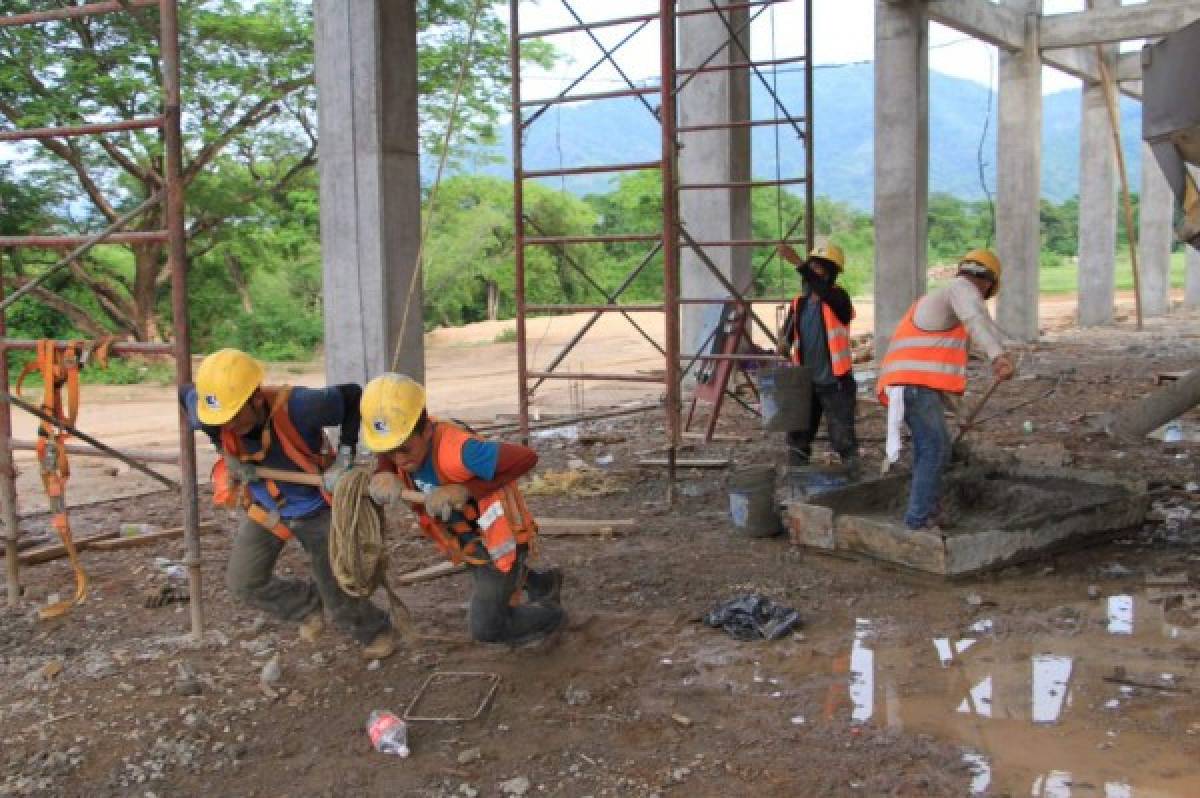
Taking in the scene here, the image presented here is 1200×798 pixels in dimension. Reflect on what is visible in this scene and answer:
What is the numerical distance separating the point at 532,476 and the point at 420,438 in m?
4.67

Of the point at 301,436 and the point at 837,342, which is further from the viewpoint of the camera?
the point at 837,342

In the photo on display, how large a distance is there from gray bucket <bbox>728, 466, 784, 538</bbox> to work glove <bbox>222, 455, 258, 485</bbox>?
317 centimetres

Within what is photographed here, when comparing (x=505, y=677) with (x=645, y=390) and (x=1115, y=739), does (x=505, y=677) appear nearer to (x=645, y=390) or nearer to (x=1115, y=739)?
(x=1115, y=739)

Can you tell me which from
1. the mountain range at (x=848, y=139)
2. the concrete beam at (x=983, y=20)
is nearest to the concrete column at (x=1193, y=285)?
the concrete beam at (x=983, y=20)

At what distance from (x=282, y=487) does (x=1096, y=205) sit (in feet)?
71.2

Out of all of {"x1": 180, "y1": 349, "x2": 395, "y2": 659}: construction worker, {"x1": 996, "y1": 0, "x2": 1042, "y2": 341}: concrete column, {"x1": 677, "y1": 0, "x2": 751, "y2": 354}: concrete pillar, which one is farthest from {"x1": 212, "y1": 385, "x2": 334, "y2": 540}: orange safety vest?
{"x1": 996, "y1": 0, "x2": 1042, "y2": 341}: concrete column

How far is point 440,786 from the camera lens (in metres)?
3.81

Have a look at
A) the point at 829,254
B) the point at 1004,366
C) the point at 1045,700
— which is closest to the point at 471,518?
the point at 1045,700

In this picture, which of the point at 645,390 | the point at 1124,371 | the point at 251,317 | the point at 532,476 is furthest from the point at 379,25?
the point at 251,317

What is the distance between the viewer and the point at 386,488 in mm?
4527

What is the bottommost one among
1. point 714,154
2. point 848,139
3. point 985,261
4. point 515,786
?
point 515,786

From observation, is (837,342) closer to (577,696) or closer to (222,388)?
(577,696)

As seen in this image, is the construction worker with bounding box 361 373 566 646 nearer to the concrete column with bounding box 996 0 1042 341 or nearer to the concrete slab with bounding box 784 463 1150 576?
the concrete slab with bounding box 784 463 1150 576

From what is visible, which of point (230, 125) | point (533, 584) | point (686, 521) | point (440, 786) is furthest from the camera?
point (230, 125)
